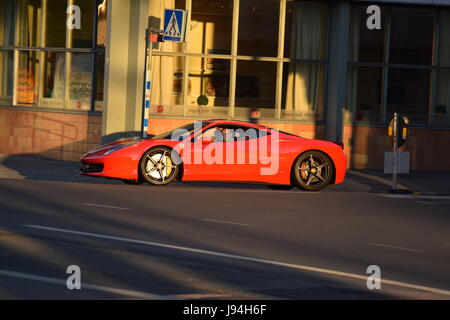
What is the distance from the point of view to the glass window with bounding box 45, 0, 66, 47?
23.0 metres

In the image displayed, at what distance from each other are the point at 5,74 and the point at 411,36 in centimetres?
1025

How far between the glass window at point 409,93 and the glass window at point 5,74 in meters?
9.52

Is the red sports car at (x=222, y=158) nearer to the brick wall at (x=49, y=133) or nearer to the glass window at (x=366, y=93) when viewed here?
the brick wall at (x=49, y=133)

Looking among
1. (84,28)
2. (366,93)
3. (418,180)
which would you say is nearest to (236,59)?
(366,93)

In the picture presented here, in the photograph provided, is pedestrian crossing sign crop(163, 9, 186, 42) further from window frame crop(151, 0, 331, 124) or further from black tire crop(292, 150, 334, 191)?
black tire crop(292, 150, 334, 191)

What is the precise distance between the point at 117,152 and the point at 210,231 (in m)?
5.43

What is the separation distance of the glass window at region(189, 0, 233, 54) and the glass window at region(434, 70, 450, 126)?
17.7 feet

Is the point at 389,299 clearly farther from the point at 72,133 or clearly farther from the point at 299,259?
the point at 72,133

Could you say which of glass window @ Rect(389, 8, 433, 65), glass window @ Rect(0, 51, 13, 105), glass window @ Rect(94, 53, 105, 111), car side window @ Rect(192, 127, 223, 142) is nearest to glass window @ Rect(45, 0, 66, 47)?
glass window @ Rect(94, 53, 105, 111)

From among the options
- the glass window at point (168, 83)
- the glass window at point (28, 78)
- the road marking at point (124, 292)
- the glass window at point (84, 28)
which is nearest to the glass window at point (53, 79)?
the glass window at point (28, 78)

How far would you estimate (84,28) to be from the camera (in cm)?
2298

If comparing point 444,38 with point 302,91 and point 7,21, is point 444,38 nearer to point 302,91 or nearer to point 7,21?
point 302,91

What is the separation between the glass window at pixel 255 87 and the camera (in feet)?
74.8
